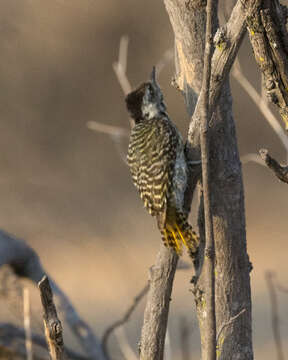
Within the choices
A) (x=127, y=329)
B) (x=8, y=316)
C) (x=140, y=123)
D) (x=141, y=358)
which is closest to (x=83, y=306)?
(x=127, y=329)

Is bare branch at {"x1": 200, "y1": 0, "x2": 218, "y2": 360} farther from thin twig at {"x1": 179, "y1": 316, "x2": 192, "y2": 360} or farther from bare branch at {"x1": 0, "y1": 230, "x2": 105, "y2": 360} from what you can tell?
bare branch at {"x1": 0, "y1": 230, "x2": 105, "y2": 360}

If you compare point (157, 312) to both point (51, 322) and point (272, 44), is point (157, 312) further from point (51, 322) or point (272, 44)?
point (272, 44)

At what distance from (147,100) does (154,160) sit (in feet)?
1.44

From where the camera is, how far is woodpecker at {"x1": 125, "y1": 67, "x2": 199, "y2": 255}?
3.60 metres

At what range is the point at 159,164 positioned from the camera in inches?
A: 154

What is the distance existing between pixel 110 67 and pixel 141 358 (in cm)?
738

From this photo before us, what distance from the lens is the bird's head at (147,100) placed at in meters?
4.22

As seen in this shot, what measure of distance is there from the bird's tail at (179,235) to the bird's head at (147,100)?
69 cm

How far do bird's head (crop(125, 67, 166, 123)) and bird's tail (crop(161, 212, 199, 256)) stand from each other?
69 cm

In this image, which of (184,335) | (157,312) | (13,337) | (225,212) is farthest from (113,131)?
(157,312)

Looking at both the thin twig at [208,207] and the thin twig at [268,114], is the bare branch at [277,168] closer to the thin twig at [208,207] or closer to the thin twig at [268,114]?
the thin twig at [208,207]

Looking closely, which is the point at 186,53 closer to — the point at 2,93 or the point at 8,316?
the point at 8,316

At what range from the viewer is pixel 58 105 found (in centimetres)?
1050

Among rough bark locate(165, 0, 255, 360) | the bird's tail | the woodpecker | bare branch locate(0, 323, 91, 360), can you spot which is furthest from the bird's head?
bare branch locate(0, 323, 91, 360)
